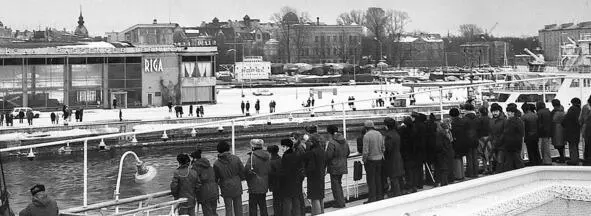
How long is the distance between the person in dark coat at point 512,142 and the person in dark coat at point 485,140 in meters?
0.68

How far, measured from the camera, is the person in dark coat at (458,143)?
38.2ft

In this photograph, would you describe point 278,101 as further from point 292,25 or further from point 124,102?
point 292,25

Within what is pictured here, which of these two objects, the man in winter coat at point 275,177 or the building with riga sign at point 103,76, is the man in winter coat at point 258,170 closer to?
the man in winter coat at point 275,177

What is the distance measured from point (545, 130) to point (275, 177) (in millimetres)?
5058

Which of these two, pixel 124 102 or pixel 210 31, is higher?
pixel 210 31

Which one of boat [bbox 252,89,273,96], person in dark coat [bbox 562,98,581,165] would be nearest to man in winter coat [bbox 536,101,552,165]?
person in dark coat [bbox 562,98,581,165]

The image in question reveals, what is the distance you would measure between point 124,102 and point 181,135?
1370 cm

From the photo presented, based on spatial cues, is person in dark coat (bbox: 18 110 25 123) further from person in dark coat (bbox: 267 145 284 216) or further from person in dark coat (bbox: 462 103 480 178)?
person in dark coat (bbox: 267 145 284 216)

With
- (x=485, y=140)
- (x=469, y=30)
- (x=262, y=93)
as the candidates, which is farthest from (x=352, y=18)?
(x=485, y=140)

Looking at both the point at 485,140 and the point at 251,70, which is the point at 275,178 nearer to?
the point at 485,140

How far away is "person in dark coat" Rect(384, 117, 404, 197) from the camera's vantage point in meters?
10.5

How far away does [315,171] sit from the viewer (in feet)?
32.2

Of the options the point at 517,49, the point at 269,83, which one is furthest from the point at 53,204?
the point at 517,49

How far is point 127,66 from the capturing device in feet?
190
